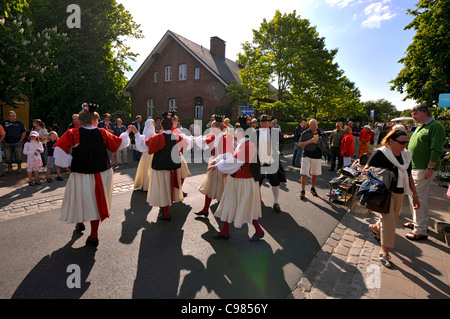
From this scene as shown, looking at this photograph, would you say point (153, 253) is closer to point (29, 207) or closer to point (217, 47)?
point (29, 207)

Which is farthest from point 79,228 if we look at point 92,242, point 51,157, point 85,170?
point 51,157

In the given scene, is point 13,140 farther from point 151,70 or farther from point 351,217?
point 151,70

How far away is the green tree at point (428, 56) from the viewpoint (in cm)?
1469

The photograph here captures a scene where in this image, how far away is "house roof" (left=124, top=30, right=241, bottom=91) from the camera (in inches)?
888

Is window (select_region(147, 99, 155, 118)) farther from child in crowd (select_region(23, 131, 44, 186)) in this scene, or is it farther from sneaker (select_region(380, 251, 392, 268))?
sneaker (select_region(380, 251, 392, 268))

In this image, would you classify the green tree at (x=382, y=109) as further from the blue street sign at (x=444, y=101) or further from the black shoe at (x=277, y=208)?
the black shoe at (x=277, y=208)

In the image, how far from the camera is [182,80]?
25.2m

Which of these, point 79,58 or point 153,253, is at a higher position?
point 79,58

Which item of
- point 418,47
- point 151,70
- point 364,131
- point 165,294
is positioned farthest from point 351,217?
point 151,70

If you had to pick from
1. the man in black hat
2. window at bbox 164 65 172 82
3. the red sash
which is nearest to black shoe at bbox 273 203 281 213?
the man in black hat

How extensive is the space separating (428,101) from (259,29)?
13.7 metres

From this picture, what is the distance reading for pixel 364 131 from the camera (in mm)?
10430

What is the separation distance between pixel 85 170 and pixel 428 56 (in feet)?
67.3

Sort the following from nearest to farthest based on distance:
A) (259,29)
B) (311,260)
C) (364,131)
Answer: (311,260), (364,131), (259,29)
